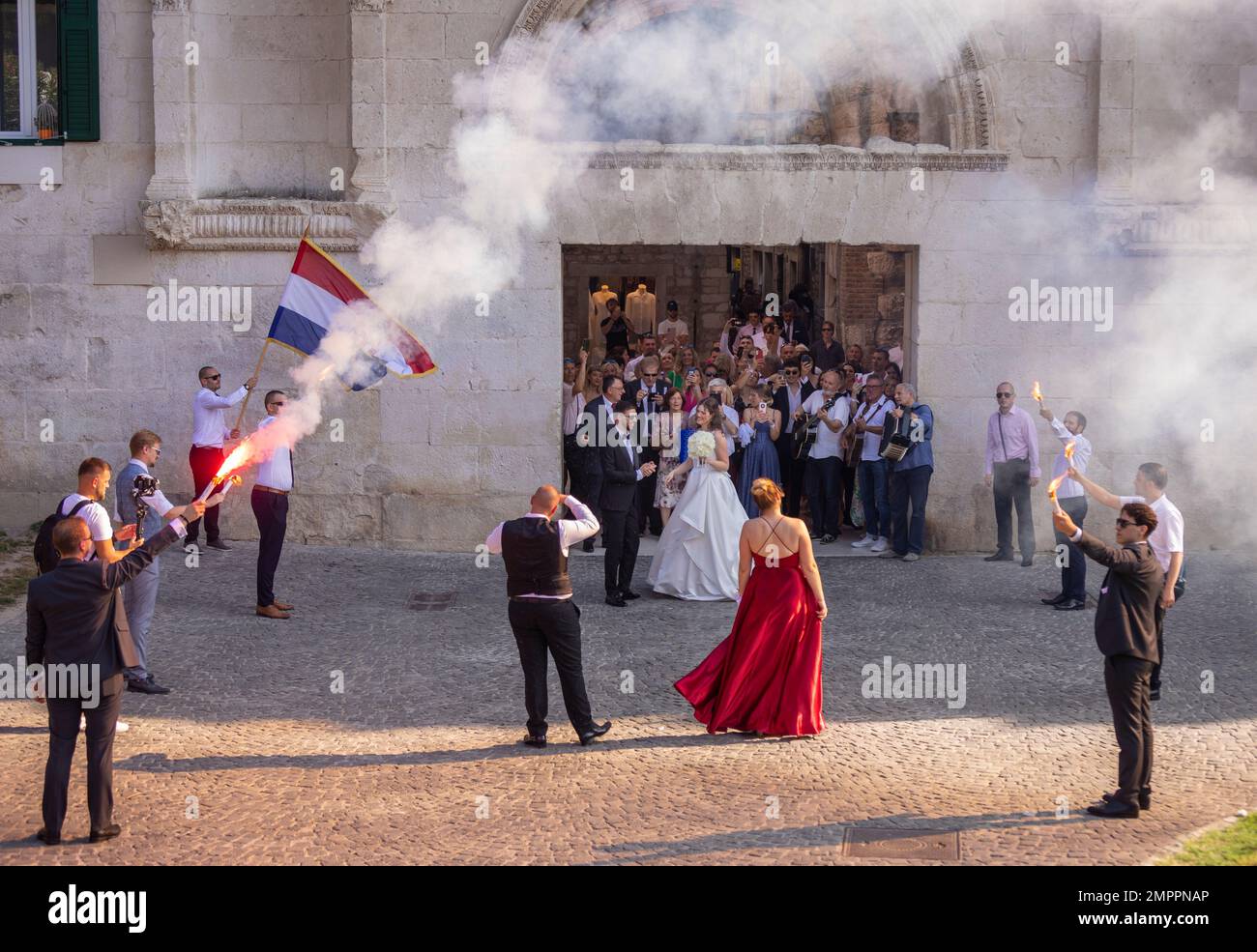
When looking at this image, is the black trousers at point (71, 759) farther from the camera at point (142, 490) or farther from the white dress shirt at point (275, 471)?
the white dress shirt at point (275, 471)

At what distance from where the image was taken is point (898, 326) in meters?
19.7

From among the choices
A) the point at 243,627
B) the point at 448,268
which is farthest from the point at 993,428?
the point at 243,627

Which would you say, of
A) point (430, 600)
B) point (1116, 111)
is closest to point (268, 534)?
point (430, 600)

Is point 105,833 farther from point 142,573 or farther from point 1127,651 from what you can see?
point 1127,651

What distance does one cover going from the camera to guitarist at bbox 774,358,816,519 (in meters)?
15.6

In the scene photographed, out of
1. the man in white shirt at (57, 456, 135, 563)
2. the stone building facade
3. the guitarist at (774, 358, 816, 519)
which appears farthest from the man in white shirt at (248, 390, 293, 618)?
the guitarist at (774, 358, 816, 519)

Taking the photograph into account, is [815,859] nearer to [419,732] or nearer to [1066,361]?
[419,732]

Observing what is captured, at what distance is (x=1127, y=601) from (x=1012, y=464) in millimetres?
6407

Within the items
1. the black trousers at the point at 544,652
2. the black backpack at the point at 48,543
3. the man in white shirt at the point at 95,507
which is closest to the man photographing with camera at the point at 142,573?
the man in white shirt at the point at 95,507

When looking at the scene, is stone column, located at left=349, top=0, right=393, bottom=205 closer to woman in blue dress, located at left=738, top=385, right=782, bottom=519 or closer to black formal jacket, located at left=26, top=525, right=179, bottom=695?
woman in blue dress, located at left=738, top=385, right=782, bottom=519

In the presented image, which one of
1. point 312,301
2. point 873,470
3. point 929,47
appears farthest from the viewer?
point 873,470

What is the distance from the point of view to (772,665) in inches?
367

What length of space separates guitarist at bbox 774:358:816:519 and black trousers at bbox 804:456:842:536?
188 millimetres

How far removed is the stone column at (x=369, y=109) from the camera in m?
14.5
